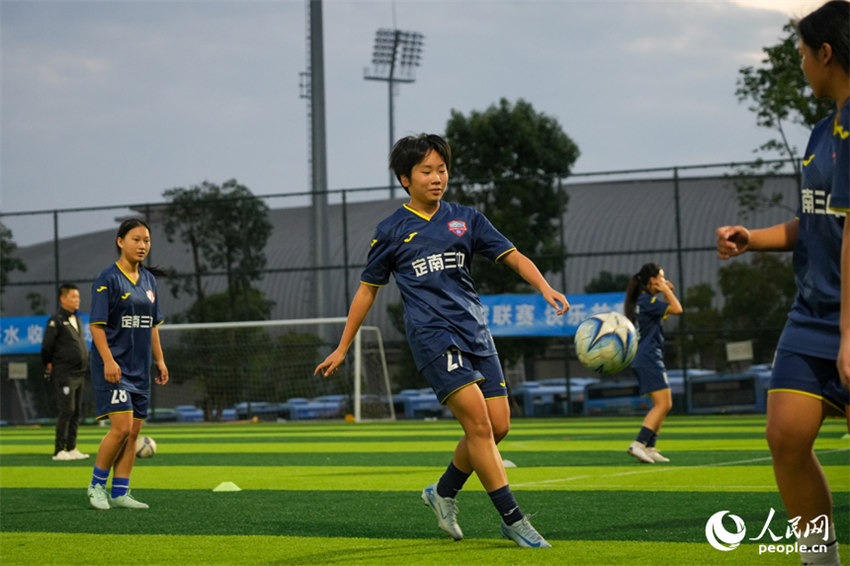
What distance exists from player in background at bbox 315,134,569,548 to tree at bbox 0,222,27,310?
28.2 metres

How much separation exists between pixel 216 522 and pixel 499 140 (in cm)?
2973

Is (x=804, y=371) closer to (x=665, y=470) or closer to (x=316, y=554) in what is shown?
(x=316, y=554)

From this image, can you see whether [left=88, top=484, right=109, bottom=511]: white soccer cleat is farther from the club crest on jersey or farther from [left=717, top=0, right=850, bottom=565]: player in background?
[left=717, top=0, right=850, bottom=565]: player in background

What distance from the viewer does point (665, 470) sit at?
400 inches

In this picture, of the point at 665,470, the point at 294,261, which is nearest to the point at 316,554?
the point at 665,470

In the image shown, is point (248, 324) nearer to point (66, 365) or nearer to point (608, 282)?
point (608, 282)

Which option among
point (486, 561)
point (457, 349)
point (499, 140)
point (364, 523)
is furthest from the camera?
point (499, 140)

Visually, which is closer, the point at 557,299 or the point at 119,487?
the point at 557,299

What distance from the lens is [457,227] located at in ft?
19.4

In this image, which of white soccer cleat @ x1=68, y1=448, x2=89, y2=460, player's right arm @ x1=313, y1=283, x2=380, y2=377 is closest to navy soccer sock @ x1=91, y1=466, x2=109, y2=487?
player's right arm @ x1=313, y1=283, x2=380, y2=377

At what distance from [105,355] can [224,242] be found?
2315cm

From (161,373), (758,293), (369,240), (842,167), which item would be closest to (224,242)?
(369,240)

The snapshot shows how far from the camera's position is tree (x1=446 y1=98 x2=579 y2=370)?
92.1 ft

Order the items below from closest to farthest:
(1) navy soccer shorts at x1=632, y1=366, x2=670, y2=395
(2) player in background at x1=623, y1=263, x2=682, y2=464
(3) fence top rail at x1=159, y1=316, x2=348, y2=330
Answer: (2) player in background at x1=623, y1=263, x2=682, y2=464 → (1) navy soccer shorts at x1=632, y1=366, x2=670, y2=395 → (3) fence top rail at x1=159, y1=316, x2=348, y2=330
